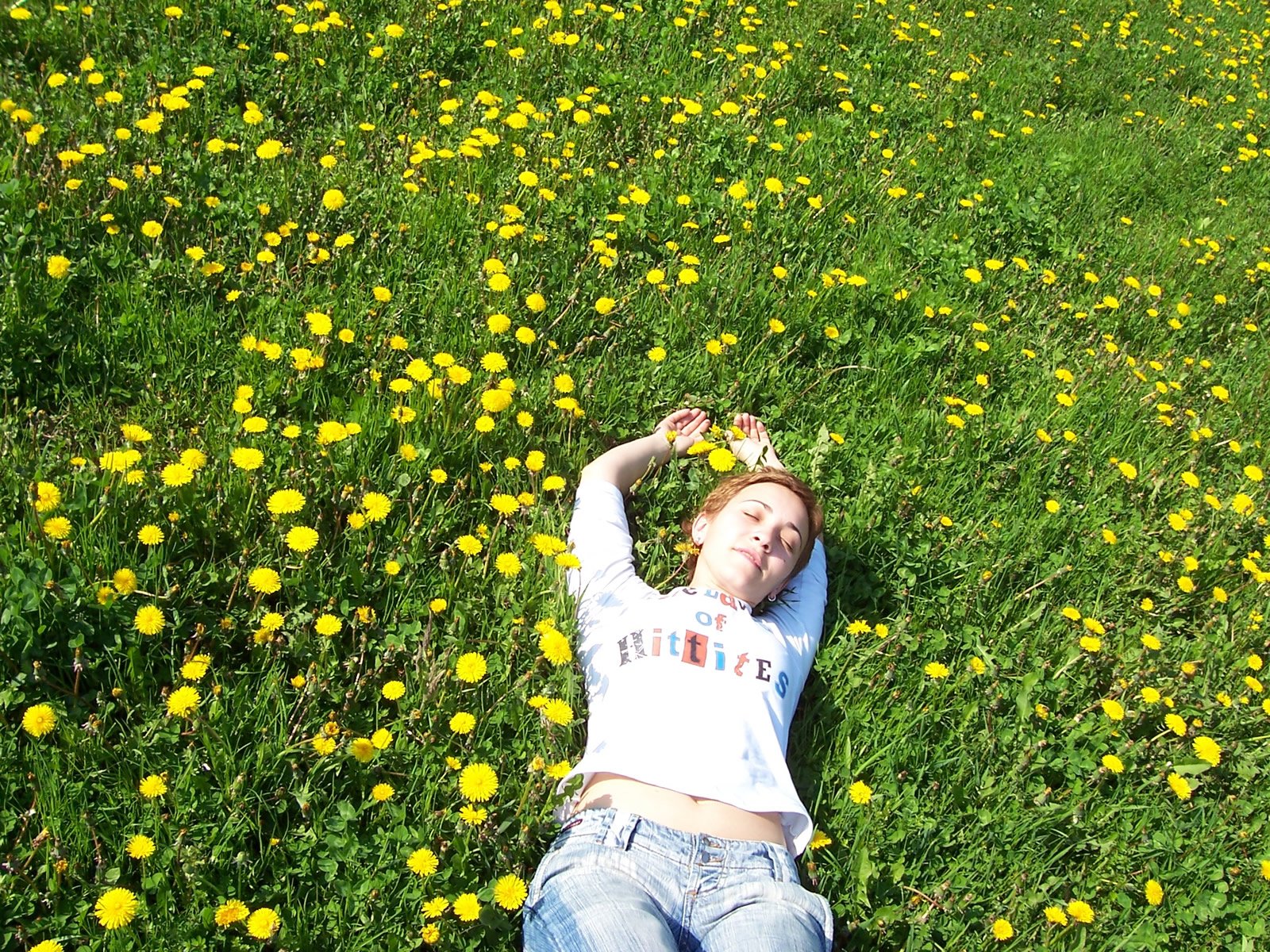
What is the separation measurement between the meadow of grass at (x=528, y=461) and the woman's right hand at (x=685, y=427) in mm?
109

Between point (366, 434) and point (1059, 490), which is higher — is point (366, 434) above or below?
above

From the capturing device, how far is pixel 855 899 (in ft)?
7.84

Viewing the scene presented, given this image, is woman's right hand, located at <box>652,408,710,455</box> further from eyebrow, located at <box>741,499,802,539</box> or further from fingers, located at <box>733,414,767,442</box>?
eyebrow, located at <box>741,499,802,539</box>

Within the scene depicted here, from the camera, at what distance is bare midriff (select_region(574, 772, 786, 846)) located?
2221 millimetres

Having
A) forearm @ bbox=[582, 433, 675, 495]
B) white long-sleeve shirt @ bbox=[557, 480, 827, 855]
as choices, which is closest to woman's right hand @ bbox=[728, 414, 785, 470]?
forearm @ bbox=[582, 433, 675, 495]

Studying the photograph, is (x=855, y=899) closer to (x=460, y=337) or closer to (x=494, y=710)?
(x=494, y=710)

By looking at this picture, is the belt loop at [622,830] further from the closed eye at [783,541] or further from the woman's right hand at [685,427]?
the woman's right hand at [685,427]

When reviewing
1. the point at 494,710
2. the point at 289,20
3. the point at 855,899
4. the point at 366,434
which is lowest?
the point at 855,899

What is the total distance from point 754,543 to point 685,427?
80 cm

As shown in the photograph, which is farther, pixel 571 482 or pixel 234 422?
pixel 571 482

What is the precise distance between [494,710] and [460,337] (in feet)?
4.32

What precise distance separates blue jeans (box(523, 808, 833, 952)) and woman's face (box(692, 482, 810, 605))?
0.71 meters

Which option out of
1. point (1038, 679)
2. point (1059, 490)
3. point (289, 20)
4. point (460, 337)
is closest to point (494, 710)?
point (460, 337)

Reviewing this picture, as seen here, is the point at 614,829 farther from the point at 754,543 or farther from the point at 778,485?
the point at 778,485
